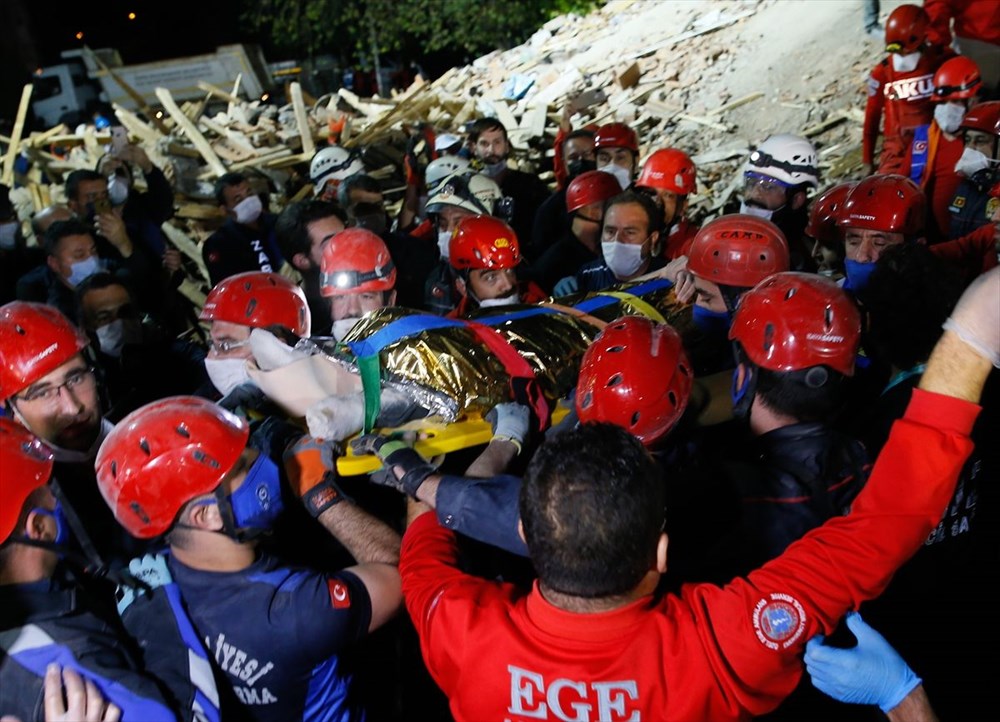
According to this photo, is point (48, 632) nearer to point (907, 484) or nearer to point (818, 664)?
point (818, 664)

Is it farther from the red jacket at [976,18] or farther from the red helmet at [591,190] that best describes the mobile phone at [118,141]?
the red jacket at [976,18]

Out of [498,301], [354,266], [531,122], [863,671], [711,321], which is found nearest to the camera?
[863,671]

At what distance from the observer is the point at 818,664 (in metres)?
1.87

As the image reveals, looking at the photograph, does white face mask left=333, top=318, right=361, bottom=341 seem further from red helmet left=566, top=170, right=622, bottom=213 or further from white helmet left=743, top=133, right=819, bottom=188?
white helmet left=743, top=133, right=819, bottom=188

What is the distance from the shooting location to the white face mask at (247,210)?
21.2 feet

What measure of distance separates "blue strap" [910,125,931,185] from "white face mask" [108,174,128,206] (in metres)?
7.23

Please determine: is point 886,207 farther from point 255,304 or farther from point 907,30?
point 907,30

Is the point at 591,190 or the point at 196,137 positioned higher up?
the point at 196,137

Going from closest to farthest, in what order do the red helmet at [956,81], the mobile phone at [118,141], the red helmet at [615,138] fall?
the red helmet at [956,81] → the red helmet at [615,138] → the mobile phone at [118,141]

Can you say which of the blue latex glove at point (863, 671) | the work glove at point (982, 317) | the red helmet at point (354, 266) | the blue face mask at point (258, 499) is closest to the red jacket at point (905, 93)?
the red helmet at point (354, 266)

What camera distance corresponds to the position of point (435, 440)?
9.77ft

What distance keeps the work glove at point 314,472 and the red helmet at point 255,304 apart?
2.51 ft

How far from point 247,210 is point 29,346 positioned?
3.47 m

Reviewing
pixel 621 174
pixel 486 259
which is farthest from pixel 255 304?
pixel 621 174
